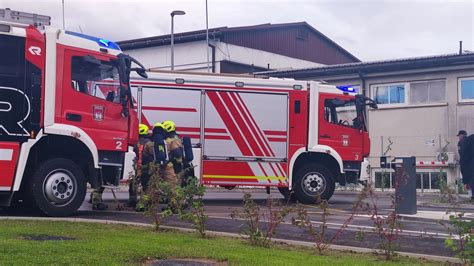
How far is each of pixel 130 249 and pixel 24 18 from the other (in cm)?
572

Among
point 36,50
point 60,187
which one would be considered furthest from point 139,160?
point 36,50

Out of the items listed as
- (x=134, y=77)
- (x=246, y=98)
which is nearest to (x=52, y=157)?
(x=134, y=77)

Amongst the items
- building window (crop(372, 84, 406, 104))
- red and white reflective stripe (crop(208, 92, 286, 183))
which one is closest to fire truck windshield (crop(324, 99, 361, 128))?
red and white reflective stripe (crop(208, 92, 286, 183))

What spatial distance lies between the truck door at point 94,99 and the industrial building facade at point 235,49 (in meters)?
23.3

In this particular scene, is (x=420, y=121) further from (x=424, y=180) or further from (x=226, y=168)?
(x=226, y=168)

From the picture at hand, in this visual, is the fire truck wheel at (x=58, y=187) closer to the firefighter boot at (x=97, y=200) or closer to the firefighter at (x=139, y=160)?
the firefighter boot at (x=97, y=200)

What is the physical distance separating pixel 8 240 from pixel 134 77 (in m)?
8.42

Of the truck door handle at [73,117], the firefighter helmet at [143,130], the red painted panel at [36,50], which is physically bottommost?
the firefighter helmet at [143,130]

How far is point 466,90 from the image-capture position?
25.2 metres

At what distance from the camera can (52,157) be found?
37.8 ft

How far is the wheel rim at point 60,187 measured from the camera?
11289 mm

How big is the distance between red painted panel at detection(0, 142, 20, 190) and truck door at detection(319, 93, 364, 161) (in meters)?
8.11

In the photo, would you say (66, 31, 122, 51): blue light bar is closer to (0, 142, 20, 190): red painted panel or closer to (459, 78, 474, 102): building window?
(0, 142, 20, 190): red painted panel

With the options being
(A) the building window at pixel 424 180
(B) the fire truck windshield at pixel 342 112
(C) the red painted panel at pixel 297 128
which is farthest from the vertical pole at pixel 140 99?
(A) the building window at pixel 424 180
